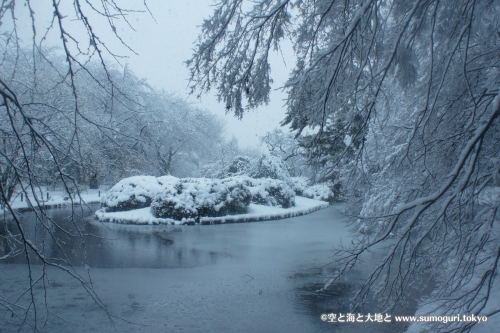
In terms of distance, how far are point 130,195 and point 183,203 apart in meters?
2.99

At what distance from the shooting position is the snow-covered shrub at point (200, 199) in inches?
598

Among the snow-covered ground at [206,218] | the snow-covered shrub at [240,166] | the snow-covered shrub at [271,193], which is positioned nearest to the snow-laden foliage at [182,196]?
the snow-covered ground at [206,218]

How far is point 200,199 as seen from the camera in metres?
15.6

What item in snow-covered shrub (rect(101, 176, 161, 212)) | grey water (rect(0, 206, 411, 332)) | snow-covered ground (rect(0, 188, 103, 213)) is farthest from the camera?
snow-covered shrub (rect(101, 176, 161, 212))

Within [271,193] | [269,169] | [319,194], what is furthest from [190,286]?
[319,194]

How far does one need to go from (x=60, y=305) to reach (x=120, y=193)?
1153 cm

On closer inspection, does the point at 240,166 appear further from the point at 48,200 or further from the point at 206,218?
the point at 48,200

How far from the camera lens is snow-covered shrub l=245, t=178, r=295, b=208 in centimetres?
1920

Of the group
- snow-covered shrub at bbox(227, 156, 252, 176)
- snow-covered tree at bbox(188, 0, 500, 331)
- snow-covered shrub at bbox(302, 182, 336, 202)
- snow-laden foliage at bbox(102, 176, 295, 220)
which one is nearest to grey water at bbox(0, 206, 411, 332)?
snow-covered tree at bbox(188, 0, 500, 331)

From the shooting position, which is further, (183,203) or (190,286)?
(183,203)

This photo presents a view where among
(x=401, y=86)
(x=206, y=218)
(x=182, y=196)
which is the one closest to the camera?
(x=401, y=86)

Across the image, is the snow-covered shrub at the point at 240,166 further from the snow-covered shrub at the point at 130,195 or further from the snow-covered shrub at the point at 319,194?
the snow-covered shrub at the point at 130,195

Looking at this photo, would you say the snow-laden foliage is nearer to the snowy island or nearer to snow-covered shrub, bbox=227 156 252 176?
the snowy island

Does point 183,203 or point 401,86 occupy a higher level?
point 401,86
